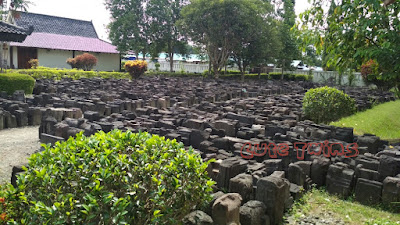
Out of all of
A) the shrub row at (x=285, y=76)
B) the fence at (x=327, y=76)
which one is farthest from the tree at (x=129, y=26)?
the shrub row at (x=285, y=76)

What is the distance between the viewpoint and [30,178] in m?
2.66

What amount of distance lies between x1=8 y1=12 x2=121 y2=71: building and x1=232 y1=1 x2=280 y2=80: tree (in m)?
14.7

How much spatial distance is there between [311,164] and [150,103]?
6986mm

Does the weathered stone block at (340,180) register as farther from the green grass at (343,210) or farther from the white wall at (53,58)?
the white wall at (53,58)

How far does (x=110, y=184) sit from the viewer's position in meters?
2.71

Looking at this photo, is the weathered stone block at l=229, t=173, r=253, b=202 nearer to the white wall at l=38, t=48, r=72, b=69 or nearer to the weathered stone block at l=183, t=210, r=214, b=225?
the weathered stone block at l=183, t=210, r=214, b=225

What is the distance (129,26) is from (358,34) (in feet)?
93.9

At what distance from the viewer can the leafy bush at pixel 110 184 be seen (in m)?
2.48

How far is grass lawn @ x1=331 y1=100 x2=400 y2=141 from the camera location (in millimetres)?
9664

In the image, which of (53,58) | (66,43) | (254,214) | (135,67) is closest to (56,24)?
(66,43)

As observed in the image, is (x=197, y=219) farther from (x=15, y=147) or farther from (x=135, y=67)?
(x=135, y=67)

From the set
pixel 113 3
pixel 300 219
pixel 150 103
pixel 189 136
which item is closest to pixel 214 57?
pixel 113 3

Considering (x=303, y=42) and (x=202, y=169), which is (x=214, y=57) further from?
(x=202, y=169)

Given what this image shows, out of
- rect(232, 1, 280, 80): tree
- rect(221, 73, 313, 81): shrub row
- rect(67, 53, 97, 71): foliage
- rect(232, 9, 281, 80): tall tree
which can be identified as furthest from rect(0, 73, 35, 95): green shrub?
rect(221, 73, 313, 81): shrub row
